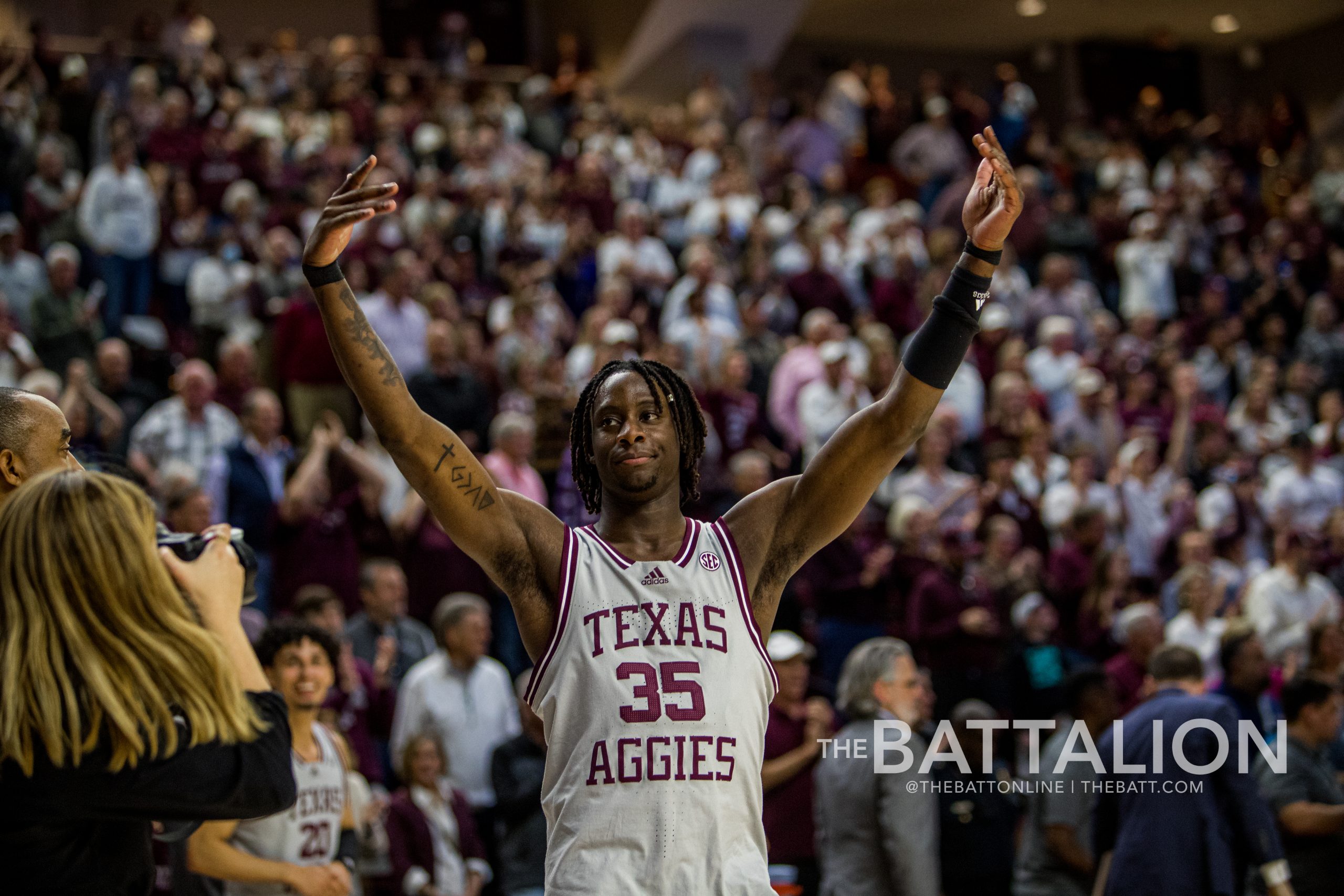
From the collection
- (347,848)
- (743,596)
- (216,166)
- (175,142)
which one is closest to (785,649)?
(347,848)

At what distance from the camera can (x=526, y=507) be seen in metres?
3.19

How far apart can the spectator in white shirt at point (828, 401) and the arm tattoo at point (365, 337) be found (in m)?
7.29

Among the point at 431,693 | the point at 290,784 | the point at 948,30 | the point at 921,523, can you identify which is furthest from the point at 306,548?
the point at 948,30

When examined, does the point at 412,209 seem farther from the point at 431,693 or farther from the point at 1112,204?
the point at 1112,204

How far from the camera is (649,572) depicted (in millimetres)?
3080

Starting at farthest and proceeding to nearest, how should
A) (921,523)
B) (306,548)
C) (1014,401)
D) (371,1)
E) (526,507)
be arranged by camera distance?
(371,1)
(1014,401)
(921,523)
(306,548)
(526,507)

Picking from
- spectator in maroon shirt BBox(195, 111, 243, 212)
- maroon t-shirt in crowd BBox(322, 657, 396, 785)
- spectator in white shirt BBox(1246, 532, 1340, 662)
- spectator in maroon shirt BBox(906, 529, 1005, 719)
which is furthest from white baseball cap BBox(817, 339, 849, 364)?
Answer: spectator in maroon shirt BBox(195, 111, 243, 212)

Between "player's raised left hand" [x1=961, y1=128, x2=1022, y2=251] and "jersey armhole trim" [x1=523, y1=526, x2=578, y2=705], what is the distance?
1114mm

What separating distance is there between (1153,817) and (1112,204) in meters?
11.5

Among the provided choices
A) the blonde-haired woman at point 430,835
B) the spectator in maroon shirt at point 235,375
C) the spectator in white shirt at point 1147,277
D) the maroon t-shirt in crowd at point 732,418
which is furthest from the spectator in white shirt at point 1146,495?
the spectator in maroon shirt at point 235,375

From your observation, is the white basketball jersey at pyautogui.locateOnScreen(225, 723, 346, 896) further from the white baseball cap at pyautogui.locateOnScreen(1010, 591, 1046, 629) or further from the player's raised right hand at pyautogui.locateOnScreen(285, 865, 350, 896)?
the white baseball cap at pyautogui.locateOnScreen(1010, 591, 1046, 629)

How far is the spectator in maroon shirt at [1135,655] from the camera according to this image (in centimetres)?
799

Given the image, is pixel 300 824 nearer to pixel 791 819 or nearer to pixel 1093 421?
pixel 791 819

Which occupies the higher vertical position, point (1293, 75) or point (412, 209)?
point (1293, 75)
